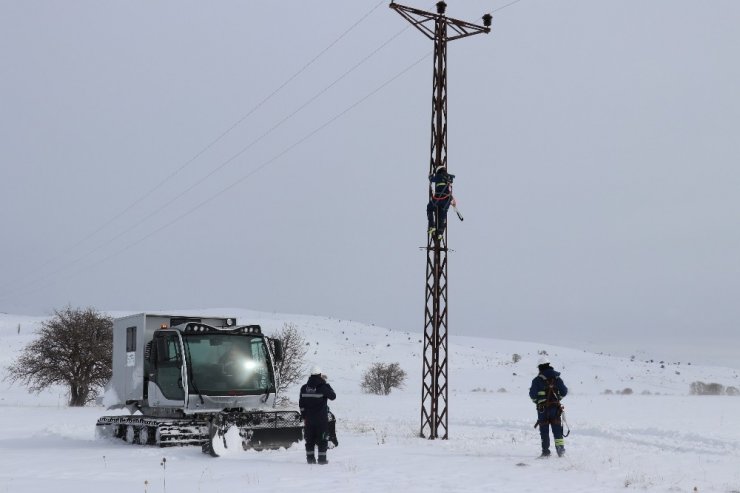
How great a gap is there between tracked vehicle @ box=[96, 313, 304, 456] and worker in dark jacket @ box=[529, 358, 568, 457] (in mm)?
5231

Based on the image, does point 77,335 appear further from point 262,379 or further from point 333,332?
point 333,332

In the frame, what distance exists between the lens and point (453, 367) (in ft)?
253

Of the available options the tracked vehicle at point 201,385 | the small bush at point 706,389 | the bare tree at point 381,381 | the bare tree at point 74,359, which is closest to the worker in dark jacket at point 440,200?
the tracked vehicle at point 201,385

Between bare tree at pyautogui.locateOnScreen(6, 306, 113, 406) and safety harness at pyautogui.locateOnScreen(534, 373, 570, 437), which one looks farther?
bare tree at pyautogui.locateOnScreen(6, 306, 113, 406)

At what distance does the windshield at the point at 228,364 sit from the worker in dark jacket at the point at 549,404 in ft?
20.5

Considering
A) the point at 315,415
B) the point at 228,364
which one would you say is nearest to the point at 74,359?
the point at 228,364

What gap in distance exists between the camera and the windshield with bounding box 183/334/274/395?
1683cm

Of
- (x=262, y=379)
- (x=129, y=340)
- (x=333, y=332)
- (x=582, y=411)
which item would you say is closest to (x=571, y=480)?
(x=262, y=379)

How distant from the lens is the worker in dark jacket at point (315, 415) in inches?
534

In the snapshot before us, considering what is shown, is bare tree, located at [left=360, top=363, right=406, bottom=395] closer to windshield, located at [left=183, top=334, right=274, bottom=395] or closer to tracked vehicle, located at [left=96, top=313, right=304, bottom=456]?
tracked vehicle, located at [left=96, top=313, right=304, bottom=456]

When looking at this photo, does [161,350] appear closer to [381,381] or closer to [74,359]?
[74,359]

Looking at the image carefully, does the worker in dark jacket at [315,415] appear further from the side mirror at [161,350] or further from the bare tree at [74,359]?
the bare tree at [74,359]

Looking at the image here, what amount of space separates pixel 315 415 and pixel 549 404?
4.61 meters

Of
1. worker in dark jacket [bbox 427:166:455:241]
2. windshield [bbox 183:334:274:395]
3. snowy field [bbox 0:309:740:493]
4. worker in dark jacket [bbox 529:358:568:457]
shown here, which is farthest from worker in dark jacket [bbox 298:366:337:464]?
worker in dark jacket [bbox 427:166:455:241]
